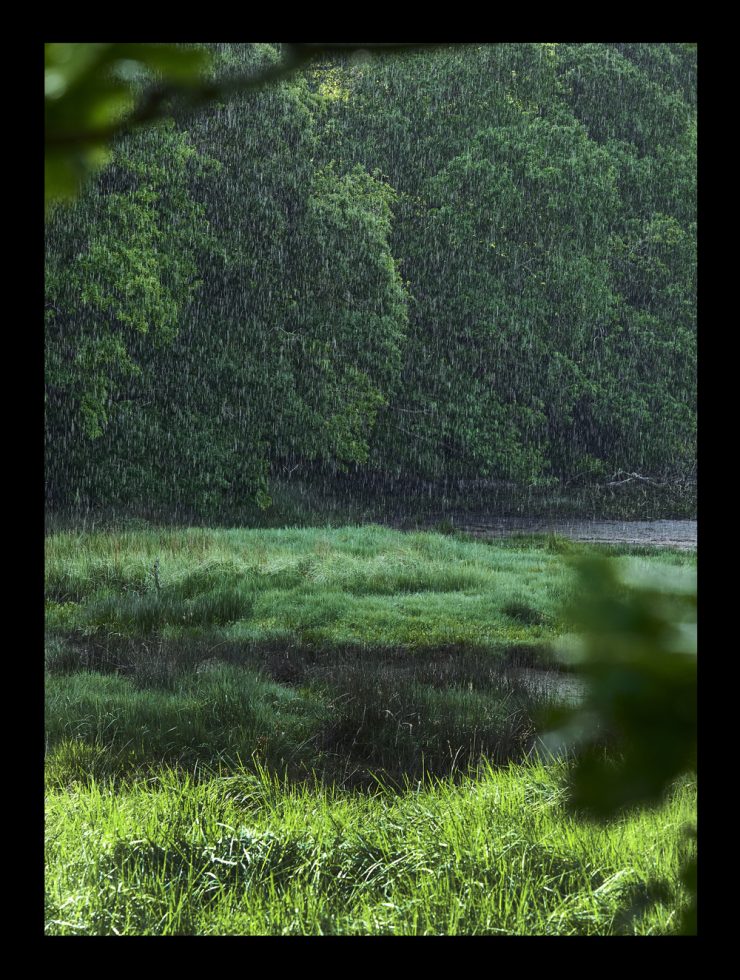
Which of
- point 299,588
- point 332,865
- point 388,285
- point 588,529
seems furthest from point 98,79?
point 388,285

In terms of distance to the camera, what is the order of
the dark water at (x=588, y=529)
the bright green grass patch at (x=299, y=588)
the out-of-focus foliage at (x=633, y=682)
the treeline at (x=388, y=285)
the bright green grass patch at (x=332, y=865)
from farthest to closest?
the treeline at (x=388, y=285) < the dark water at (x=588, y=529) < the bright green grass patch at (x=299, y=588) < the bright green grass patch at (x=332, y=865) < the out-of-focus foliage at (x=633, y=682)

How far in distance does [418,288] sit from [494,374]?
1.18 metres

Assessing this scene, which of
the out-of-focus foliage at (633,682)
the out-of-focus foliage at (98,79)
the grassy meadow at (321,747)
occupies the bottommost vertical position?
the grassy meadow at (321,747)

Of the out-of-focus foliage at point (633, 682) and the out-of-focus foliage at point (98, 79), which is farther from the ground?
the out-of-focus foliage at point (98, 79)

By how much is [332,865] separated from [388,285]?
22.6 feet

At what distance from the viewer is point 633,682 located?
22cm

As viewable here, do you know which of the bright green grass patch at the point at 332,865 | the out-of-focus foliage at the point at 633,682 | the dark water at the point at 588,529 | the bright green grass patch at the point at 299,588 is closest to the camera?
the out-of-focus foliage at the point at 633,682

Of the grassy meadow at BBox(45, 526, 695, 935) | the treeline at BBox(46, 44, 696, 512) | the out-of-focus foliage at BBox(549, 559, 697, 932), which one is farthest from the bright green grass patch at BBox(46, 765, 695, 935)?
the treeline at BBox(46, 44, 696, 512)

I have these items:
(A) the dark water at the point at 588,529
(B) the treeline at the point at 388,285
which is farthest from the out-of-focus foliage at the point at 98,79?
(A) the dark water at the point at 588,529

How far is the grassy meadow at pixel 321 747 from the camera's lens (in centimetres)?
198

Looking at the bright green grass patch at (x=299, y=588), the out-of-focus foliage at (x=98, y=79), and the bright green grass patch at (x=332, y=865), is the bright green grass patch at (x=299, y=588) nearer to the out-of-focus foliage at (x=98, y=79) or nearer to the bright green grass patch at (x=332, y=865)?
the bright green grass patch at (x=332, y=865)

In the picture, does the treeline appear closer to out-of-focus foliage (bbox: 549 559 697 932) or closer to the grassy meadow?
the grassy meadow

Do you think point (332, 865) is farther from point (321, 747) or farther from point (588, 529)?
point (588, 529)
